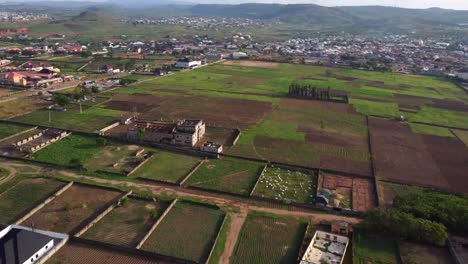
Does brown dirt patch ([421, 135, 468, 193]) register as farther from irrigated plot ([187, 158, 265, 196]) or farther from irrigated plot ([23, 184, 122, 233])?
irrigated plot ([23, 184, 122, 233])

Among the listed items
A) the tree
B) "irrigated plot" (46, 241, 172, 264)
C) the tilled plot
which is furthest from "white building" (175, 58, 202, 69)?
"irrigated plot" (46, 241, 172, 264)

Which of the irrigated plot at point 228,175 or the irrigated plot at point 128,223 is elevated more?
the irrigated plot at point 228,175

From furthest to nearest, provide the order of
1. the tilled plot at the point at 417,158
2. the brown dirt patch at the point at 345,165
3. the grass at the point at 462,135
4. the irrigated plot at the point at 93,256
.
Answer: the grass at the point at 462,135 → the brown dirt patch at the point at 345,165 → the tilled plot at the point at 417,158 → the irrigated plot at the point at 93,256

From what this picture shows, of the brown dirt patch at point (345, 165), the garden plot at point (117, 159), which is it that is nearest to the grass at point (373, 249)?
the brown dirt patch at point (345, 165)

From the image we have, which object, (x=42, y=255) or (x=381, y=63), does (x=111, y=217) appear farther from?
(x=381, y=63)

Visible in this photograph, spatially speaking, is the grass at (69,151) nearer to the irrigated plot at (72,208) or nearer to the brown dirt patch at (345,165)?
the irrigated plot at (72,208)

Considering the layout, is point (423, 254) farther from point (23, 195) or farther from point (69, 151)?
point (69, 151)

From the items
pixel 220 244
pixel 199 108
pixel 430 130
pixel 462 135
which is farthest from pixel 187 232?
pixel 462 135
